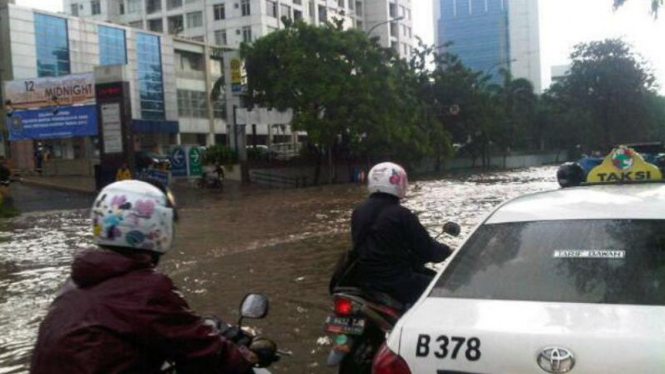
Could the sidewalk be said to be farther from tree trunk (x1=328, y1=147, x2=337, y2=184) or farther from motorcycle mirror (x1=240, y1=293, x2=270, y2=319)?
motorcycle mirror (x1=240, y1=293, x2=270, y2=319)

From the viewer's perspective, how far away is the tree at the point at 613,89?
196 ft

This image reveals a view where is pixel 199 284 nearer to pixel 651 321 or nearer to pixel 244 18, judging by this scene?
pixel 651 321

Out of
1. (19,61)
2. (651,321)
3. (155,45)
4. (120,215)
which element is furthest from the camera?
(155,45)

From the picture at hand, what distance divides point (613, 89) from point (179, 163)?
40263 mm

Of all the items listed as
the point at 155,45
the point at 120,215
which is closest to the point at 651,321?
the point at 120,215

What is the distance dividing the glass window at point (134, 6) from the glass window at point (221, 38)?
9.44m

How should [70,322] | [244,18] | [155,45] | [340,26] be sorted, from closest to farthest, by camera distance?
[70,322]
[340,26]
[155,45]
[244,18]

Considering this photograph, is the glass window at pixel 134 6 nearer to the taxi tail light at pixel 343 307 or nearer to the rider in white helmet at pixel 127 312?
the taxi tail light at pixel 343 307

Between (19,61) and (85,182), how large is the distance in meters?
14.2

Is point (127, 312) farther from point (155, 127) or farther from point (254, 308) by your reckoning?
point (155, 127)

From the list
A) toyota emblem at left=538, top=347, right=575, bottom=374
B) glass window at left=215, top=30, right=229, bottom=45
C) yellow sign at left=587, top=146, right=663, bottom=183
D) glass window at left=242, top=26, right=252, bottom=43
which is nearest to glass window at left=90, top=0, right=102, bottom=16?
glass window at left=215, top=30, right=229, bottom=45

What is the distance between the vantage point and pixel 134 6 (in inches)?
2847

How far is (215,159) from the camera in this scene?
1567 inches

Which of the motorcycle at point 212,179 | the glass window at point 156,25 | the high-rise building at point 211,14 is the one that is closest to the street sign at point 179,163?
the motorcycle at point 212,179
